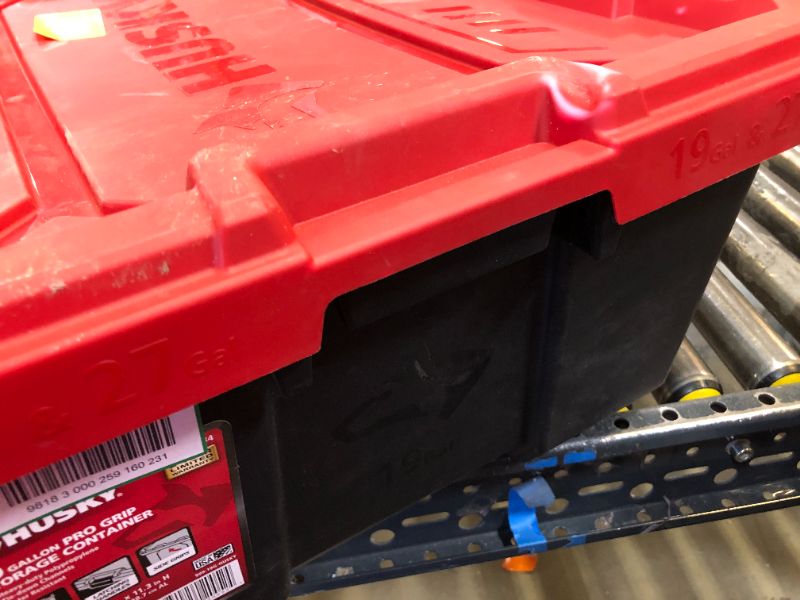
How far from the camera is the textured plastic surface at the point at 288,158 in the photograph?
271 mm

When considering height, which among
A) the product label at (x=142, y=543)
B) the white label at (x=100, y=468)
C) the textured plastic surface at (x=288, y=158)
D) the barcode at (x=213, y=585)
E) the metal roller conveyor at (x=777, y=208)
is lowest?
the metal roller conveyor at (x=777, y=208)

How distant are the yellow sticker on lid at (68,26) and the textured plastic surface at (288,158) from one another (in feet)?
0.05

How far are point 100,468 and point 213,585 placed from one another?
0.49 feet

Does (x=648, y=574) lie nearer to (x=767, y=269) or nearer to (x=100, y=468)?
(x=767, y=269)

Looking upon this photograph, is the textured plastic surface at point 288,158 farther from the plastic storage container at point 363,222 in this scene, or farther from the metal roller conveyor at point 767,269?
the metal roller conveyor at point 767,269

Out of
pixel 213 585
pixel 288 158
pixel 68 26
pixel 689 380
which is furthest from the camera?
pixel 689 380

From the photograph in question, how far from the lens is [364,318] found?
36 centimetres

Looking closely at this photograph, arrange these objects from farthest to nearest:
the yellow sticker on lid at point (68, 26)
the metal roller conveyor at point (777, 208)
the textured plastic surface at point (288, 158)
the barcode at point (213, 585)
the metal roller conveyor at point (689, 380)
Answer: the metal roller conveyor at point (777, 208)
the metal roller conveyor at point (689, 380)
the yellow sticker on lid at point (68, 26)
the barcode at point (213, 585)
the textured plastic surface at point (288, 158)

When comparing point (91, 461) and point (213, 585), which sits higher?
point (91, 461)

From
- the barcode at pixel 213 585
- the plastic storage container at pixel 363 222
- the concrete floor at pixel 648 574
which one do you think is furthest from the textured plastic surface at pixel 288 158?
the concrete floor at pixel 648 574

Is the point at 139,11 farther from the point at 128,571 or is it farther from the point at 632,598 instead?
the point at 632,598

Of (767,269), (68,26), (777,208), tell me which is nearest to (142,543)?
(68,26)

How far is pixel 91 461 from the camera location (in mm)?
315

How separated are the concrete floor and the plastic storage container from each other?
13.5 inches
